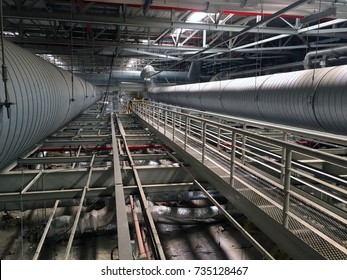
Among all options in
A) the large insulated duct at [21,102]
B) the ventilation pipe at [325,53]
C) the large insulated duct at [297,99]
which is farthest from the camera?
the ventilation pipe at [325,53]

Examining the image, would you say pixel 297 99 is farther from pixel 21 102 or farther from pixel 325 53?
pixel 325 53

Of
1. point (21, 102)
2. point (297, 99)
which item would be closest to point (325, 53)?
point (297, 99)

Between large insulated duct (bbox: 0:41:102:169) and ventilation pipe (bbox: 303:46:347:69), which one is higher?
ventilation pipe (bbox: 303:46:347:69)

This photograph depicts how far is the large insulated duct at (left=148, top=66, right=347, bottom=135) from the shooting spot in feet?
12.7

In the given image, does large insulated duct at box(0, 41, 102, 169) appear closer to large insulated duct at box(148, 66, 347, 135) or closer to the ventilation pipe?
large insulated duct at box(148, 66, 347, 135)

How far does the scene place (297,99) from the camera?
4648mm

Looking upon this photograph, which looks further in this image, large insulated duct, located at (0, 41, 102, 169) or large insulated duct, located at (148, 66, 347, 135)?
large insulated duct, located at (148, 66, 347, 135)

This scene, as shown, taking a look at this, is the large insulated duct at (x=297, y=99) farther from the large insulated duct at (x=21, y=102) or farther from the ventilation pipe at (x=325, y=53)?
the large insulated duct at (x=21, y=102)

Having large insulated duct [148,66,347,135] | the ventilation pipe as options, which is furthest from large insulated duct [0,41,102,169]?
the ventilation pipe

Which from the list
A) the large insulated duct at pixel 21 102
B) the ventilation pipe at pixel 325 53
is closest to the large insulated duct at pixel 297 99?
the ventilation pipe at pixel 325 53

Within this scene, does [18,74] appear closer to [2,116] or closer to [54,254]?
[2,116]

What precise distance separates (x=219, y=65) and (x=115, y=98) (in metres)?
11.9

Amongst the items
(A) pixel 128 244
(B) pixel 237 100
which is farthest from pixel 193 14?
(A) pixel 128 244

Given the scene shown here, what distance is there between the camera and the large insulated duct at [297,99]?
12.7 ft
